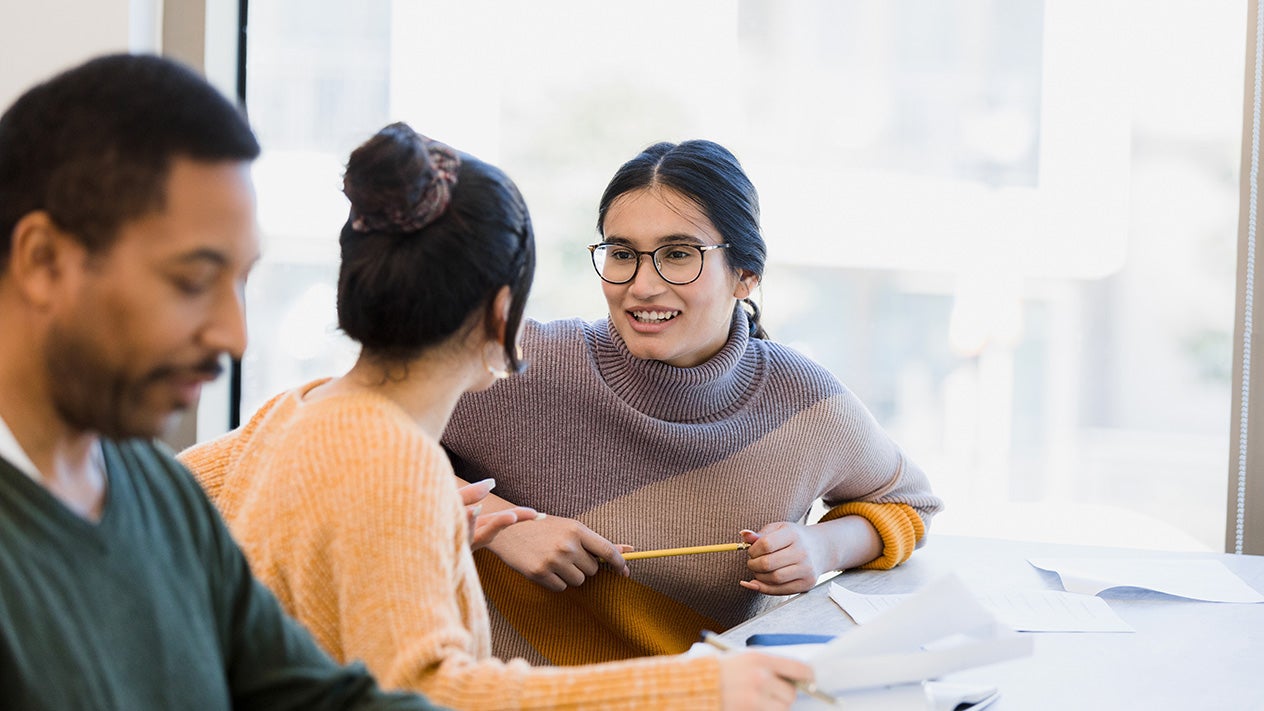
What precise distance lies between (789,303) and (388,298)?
65.3 inches

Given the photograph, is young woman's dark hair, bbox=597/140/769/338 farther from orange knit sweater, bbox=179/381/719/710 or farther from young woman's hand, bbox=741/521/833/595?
orange knit sweater, bbox=179/381/719/710

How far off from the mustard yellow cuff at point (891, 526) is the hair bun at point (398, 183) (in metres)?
1.06

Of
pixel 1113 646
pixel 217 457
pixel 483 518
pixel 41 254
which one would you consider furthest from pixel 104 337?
pixel 1113 646

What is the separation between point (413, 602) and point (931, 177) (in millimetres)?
1921

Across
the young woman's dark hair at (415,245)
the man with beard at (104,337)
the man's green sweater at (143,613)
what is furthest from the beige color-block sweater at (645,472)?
the man with beard at (104,337)

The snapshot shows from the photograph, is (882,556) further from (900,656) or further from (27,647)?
(27,647)

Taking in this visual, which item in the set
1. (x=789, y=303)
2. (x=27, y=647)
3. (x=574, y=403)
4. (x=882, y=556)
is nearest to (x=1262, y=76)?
(x=789, y=303)

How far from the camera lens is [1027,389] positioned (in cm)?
259

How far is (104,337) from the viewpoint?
0.76 m

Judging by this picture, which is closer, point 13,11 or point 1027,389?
point 13,11

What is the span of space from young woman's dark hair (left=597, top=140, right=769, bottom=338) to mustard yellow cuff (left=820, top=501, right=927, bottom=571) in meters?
0.44

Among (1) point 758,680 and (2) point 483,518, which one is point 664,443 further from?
(1) point 758,680

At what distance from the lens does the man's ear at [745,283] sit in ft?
6.49

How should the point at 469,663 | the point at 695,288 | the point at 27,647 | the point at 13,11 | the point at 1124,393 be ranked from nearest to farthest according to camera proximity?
the point at 27,647 < the point at 469,663 < the point at 695,288 < the point at 13,11 < the point at 1124,393
